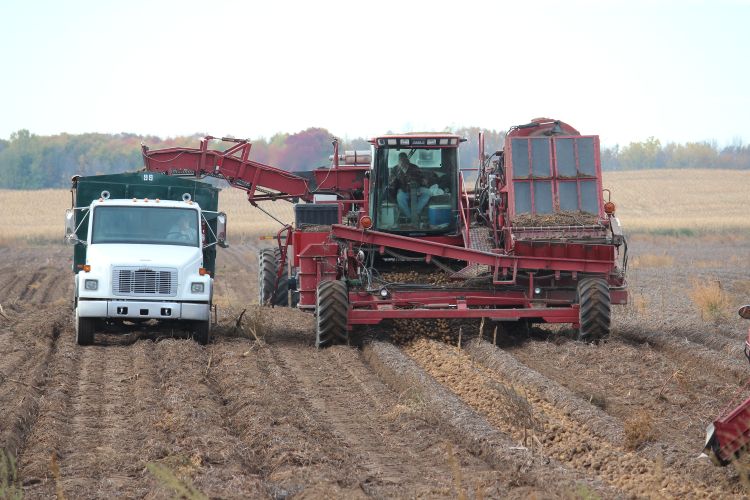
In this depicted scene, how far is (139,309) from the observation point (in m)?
16.4

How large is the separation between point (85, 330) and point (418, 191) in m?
5.73

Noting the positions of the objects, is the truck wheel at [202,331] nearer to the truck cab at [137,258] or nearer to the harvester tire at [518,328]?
the truck cab at [137,258]

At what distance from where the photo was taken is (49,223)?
80.4m

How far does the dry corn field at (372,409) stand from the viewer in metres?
8.29

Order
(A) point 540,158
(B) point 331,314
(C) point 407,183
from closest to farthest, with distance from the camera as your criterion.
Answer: (B) point 331,314 < (A) point 540,158 < (C) point 407,183

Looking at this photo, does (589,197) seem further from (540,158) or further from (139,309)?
(139,309)

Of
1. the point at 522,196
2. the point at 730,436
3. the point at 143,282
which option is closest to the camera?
the point at 730,436

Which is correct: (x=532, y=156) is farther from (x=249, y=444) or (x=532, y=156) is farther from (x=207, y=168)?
(x=249, y=444)

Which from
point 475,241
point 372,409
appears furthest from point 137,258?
point 372,409

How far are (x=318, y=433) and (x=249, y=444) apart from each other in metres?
0.68

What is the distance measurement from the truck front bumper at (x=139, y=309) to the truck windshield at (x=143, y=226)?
4.42ft

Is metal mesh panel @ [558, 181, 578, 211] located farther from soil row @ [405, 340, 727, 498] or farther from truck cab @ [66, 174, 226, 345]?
truck cab @ [66, 174, 226, 345]

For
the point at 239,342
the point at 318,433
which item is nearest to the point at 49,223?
the point at 239,342

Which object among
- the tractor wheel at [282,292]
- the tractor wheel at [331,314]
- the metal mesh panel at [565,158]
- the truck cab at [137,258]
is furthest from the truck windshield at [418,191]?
the tractor wheel at [282,292]
